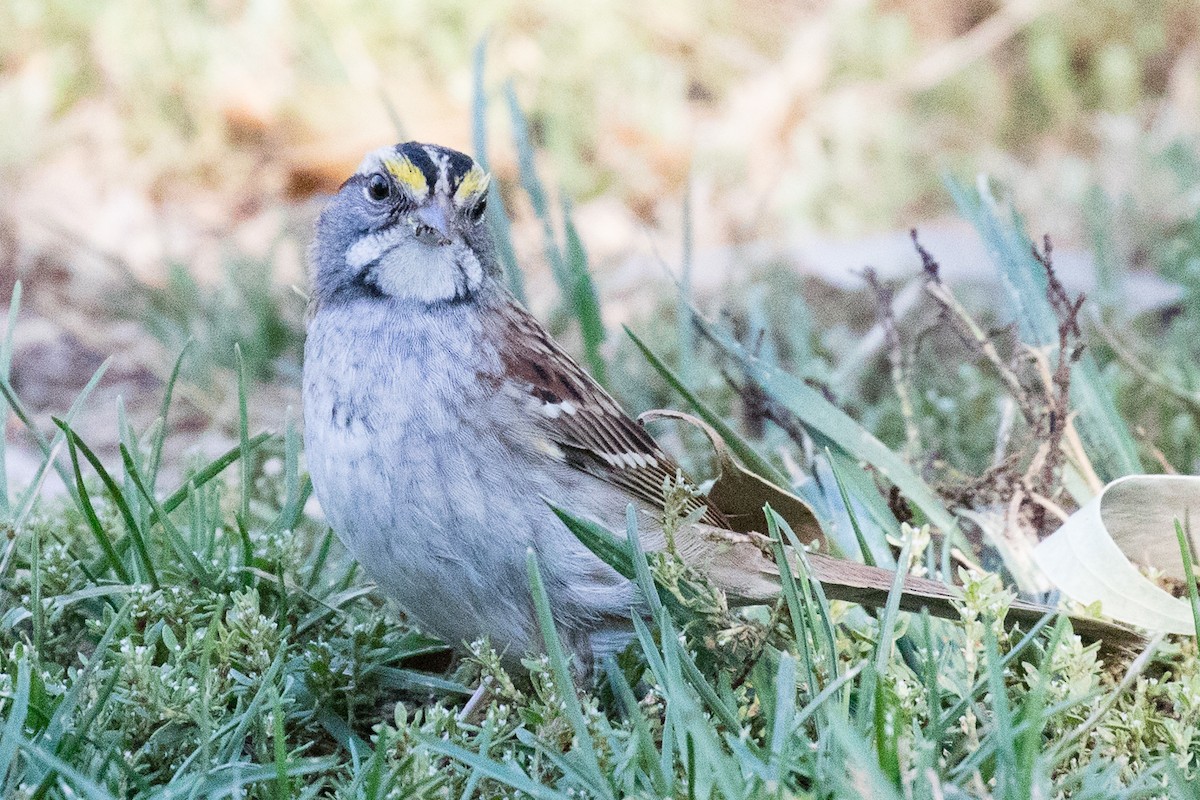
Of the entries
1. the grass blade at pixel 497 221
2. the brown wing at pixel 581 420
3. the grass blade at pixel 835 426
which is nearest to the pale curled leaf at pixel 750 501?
the brown wing at pixel 581 420

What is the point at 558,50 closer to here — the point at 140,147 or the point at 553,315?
the point at 140,147

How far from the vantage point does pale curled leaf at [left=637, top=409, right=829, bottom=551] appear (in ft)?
8.58

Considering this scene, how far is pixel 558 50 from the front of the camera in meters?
6.88

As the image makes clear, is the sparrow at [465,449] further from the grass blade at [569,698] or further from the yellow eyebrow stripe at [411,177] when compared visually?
the grass blade at [569,698]

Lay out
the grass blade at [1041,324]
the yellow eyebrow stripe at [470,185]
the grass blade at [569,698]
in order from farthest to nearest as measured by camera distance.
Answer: the grass blade at [1041,324], the yellow eyebrow stripe at [470,185], the grass blade at [569,698]

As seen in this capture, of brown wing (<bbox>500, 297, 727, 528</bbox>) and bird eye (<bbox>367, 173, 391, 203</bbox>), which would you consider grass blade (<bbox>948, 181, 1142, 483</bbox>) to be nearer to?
brown wing (<bbox>500, 297, 727, 528</bbox>)

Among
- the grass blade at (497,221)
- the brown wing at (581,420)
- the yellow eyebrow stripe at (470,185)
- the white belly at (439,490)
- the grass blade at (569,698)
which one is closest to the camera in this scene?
the grass blade at (569,698)

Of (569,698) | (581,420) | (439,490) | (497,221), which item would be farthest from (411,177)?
(569,698)

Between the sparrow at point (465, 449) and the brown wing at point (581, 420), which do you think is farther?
the brown wing at point (581, 420)

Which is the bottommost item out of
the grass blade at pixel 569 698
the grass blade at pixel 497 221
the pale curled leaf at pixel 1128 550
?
the pale curled leaf at pixel 1128 550

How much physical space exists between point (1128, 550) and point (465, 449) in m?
1.30

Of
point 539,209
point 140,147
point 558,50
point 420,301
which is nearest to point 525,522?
point 420,301

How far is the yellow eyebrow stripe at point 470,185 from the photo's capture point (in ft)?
8.96

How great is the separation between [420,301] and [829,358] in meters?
2.09
